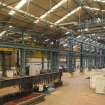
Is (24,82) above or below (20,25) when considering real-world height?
below

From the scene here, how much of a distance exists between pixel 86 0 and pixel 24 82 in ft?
17.0

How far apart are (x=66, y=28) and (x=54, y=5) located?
1.90 metres

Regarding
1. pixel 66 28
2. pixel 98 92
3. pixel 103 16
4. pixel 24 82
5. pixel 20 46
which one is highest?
pixel 103 16

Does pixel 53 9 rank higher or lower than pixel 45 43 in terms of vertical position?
higher

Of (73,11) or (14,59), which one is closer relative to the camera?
(73,11)

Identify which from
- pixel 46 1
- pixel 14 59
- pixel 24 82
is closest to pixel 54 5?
pixel 46 1

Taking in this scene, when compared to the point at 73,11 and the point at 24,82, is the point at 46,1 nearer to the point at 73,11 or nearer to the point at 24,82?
the point at 73,11

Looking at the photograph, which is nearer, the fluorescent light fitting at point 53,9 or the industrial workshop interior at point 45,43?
the industrial workshop interior at point 45,43

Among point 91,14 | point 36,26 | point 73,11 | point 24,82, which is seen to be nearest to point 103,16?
point 91,14

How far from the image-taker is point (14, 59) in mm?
16359

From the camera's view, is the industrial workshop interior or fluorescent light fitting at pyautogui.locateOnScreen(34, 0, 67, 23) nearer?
the industrial workshop interior

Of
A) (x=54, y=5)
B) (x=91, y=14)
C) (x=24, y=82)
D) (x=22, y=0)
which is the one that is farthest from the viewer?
(x=91, y=14)

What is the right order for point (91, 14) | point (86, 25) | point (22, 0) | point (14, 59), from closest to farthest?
point (22, 0)
point (86, 25)
point (91, 14)
point (14, 59)

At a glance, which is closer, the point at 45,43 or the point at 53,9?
the point at 53,9
